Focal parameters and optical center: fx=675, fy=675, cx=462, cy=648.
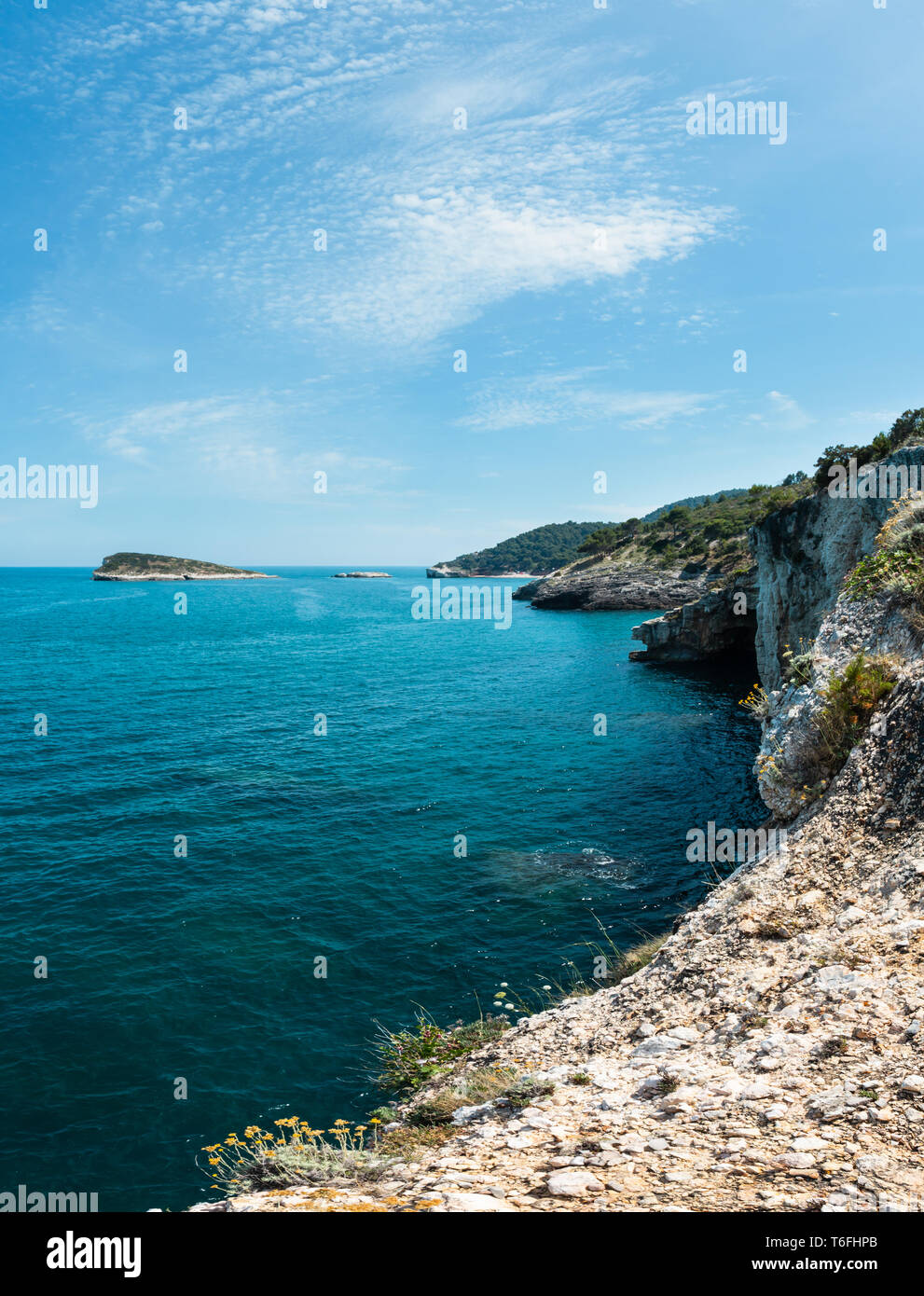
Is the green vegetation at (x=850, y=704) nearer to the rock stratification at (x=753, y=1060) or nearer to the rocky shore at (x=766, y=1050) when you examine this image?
the rocky shore at (x=766, y=1050)

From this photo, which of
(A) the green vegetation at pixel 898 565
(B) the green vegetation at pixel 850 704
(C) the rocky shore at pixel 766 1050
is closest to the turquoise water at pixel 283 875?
(C) the rocky shore at pixel 766 1050

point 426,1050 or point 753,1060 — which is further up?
point 753,1060

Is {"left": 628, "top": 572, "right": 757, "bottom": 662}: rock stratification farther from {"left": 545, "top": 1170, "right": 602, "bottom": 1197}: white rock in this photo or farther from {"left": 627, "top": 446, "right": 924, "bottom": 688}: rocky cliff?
{"left": 545, "top": 1170, "right": 602, "bottom": 1197}: white rock

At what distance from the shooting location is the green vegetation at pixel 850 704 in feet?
40.6

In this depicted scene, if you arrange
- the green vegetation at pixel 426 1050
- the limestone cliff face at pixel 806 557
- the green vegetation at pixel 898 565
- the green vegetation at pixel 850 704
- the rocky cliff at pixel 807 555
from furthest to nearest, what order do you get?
the limestone cliff face at pixel 806 557 < the rocky cliff at pixel 807 555 < the green vegetation at pixel 898 565 < the green vegetation at pixel 426 1050 < the green vegetation at pixel 850 704

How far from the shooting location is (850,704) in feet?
41.9

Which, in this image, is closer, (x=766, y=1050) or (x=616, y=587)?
(x=766, y=1050)

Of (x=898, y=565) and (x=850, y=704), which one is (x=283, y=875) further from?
(x=898, y=565)

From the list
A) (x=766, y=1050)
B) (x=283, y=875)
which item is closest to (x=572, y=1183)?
(x=766, y=1050)

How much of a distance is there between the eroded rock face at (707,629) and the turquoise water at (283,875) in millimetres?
7932

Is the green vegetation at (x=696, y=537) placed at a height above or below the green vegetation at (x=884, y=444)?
above

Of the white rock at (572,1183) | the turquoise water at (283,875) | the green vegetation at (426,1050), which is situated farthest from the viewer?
the turquoise water at (283,875)

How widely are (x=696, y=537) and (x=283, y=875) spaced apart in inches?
3913
